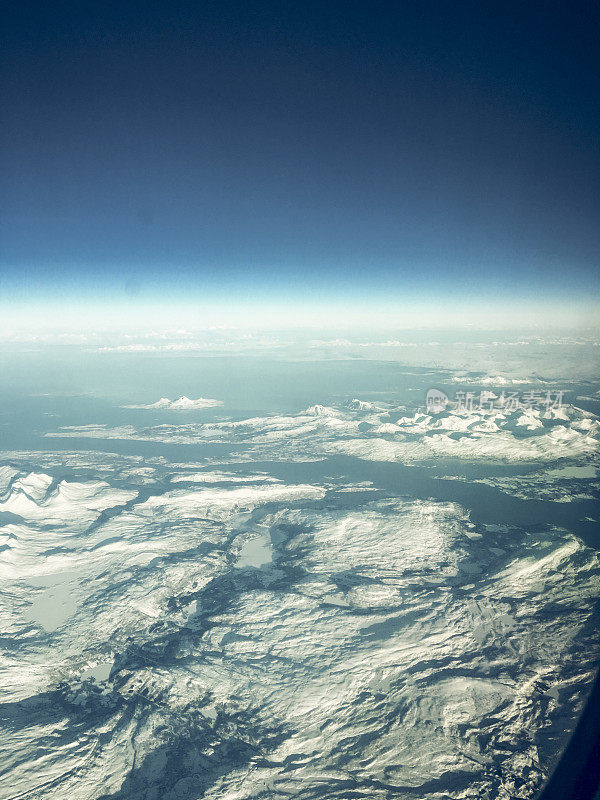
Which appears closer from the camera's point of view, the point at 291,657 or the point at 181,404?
the point at 291,657

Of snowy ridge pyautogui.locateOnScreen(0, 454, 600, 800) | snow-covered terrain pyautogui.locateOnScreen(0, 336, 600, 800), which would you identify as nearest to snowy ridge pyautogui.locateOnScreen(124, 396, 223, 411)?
snow-covered terrain pyautogui.locateOnScreen(0, 336, 600, 800)

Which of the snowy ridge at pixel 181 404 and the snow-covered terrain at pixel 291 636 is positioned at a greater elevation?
the snowy ridge at pixel 181 404

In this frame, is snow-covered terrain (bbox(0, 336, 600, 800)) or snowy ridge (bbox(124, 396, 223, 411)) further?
snowy ridge (bbox(124, 396, 223, 411))

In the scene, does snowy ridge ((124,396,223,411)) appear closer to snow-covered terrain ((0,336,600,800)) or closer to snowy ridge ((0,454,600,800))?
snow-covered terrain ((0,336,600,800))

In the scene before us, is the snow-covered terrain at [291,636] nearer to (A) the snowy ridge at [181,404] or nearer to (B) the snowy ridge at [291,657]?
(B) the snowy ridge at [291,657]

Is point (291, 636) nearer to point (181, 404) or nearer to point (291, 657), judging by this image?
point (291, 657)

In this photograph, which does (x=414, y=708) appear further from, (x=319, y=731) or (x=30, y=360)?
(x=30, y=360)

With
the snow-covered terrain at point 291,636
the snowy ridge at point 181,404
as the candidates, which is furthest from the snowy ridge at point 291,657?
the snowy ridge at point 181,404

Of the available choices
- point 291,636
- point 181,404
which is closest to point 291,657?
point 291,636

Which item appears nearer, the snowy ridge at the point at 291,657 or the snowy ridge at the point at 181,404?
the snowy ridge at the point at 291,657

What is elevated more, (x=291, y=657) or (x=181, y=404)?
(x=181, y=404)

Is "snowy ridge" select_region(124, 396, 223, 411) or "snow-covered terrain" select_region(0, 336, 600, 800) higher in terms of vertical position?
"snowy ridge" select_region(124, 396, 223, 411)
